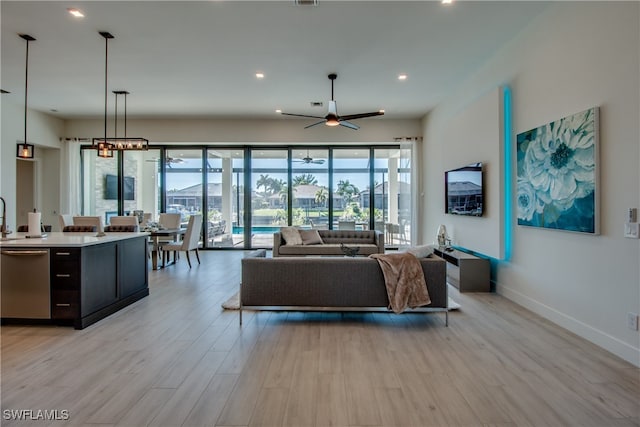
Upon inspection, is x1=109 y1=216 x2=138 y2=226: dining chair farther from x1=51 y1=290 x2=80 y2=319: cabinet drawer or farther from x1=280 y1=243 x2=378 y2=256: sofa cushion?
x1=51 y1=290 x2=80 y2=319: cabinet drawer

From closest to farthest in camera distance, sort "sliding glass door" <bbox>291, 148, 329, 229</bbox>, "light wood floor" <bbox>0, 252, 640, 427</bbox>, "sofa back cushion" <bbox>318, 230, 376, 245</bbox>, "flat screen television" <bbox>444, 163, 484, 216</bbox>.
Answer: "light wood floor" <bbox>0, 252, 640, 427</bbox>, "flat screen television" <bbox>444, 163, 484, 216</bbox>, "sofa back cushion" <bbox>318, 230, 376, 245</bbox>, "sliding glass door" <bbox>291, 148, 329, 229</bbox>

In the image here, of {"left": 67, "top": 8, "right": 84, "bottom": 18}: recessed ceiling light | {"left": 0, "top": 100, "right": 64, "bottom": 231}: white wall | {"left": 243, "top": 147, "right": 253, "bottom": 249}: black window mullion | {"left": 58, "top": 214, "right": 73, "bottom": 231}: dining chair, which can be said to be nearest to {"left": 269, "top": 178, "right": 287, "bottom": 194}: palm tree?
{"left": 243, "top": 147, "right": 253, "bottom": 249}: black window mullion

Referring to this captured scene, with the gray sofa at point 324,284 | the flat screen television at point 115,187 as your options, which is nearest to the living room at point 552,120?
the gray sofa at point 324,284

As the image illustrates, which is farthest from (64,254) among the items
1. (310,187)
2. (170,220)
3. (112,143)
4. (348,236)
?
(310,187)

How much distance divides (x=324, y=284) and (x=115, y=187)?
26.3 feet

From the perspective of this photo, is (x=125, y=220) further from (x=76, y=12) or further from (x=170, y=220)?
(x=76, y=12)

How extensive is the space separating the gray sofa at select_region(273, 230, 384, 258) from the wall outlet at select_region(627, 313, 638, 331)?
3.95 meters

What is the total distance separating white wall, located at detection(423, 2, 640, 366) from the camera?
8.70 ft

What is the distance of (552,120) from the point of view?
3539 mm

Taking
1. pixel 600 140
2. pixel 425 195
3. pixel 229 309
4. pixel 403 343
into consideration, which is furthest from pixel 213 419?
pixel 425 195

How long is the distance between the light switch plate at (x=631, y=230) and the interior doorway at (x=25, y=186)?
36.7ft

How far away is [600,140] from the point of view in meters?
2.91

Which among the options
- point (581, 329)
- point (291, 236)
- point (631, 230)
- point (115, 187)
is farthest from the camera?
point (115, 187)

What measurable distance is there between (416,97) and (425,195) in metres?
2.48
